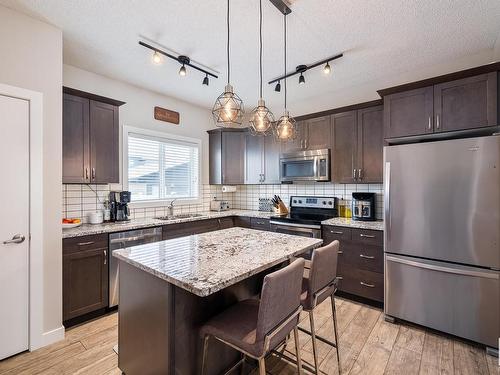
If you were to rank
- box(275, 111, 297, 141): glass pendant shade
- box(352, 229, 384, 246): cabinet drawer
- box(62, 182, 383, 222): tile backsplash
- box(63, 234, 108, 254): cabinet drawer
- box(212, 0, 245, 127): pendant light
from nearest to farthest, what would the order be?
box(212, 0, 245, 127): pendant light → box(275, 111, 297, 141): glass pendant shade → box(63, 234, 108, 254): cabinet drawer → box(352, 229, 384, 246): cabinet drawer → box(62, 182, 383, 222): tile backsplash

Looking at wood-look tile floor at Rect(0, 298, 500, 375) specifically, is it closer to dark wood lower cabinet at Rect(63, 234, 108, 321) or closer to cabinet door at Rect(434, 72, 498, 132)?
dark wood lower cabinet at Rect(63, 234, 108, 321)

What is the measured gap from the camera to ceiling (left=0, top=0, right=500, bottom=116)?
198 centimetres

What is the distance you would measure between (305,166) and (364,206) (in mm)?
989

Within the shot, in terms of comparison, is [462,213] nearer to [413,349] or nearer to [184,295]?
[413,349]

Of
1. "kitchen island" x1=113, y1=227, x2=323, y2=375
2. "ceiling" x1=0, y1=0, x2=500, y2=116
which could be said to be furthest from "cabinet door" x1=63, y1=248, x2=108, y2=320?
"ceiling" x1=0, y1=0, x2=500, y2=116

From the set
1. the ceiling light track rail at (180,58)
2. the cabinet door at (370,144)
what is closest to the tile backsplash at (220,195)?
the cabinet door at (370,144)

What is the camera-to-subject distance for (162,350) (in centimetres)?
142

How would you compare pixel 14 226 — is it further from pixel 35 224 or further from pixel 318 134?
pixel 318 134

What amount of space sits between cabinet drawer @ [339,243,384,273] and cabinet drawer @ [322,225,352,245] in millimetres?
90

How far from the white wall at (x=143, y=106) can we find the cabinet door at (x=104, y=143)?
16.3 inches

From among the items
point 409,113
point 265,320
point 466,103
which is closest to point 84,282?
point 265,320

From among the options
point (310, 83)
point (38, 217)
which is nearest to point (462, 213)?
point (310, 83)

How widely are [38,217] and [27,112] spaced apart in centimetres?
88

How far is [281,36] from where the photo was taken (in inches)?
92.5
